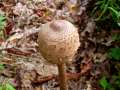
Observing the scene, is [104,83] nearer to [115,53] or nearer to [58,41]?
[115,53]

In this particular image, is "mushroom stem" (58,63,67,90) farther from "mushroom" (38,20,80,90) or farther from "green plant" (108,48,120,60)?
"green plant" (108,48,120,60)

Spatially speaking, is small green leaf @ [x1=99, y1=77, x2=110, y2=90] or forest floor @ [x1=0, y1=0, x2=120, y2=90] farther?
forest floor @ [x1=0, y1=0, x2=120, y2=90]

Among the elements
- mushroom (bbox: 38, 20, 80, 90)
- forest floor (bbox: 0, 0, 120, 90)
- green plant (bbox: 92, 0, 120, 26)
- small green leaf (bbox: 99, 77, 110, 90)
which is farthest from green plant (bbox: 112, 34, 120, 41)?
mushroom (bbox: 38, 20, 80, 90)

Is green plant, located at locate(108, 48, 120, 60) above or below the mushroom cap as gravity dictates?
below

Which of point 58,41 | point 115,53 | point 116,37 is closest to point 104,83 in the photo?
point 115,53

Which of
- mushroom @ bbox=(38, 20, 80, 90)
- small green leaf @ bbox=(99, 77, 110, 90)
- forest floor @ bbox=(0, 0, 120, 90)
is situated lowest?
small green leaf @ bbox=(99, 77, 110, 90)

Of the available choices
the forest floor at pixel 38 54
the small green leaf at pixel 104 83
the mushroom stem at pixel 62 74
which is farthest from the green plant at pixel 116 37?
the mushroom stem at pixel 62 74

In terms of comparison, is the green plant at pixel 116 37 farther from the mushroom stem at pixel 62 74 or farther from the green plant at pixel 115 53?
the mushroom stem at pixel 62 74

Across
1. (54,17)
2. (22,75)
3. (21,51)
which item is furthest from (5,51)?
(54,17)
